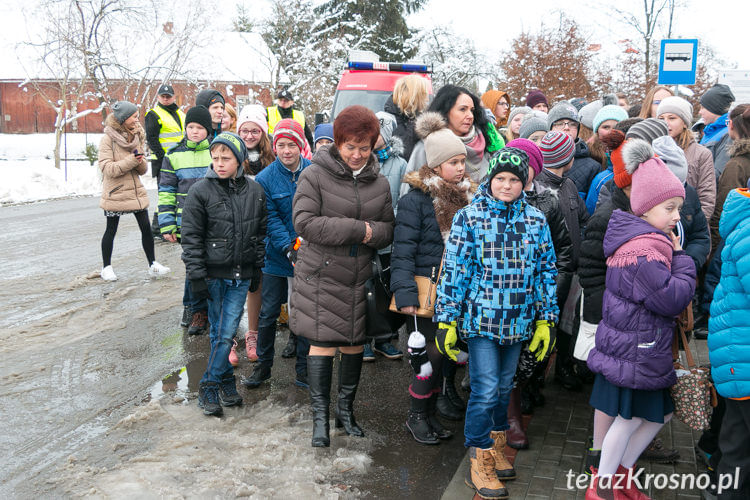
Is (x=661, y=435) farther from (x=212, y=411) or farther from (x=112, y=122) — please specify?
(x=112, y=122)

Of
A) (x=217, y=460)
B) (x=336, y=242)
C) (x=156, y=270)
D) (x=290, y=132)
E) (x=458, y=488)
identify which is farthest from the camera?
(x=156, y=270)

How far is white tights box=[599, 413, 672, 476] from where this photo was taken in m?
3.44

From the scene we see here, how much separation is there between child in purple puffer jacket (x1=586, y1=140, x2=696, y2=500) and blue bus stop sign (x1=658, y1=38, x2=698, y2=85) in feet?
25.2

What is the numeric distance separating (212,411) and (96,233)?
30.9ft

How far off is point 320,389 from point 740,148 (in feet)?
12.5

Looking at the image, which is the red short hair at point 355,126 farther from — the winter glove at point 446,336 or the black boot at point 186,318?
the black boot at point 186,318

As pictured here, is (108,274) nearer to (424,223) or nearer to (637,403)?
(424,223)

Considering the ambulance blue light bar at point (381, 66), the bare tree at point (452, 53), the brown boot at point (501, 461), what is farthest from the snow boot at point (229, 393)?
the bare tree at point (452, 53)

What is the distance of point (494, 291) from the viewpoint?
3625 mm

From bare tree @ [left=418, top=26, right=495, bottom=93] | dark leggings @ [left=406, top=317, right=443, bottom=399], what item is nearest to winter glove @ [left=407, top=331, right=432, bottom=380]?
dark leggings @ [left=406, top=317, right=443, bottom=399]

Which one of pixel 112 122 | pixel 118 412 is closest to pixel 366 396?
pixel 118 412

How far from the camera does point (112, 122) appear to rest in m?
7.87

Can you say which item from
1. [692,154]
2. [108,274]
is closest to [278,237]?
[692,154]

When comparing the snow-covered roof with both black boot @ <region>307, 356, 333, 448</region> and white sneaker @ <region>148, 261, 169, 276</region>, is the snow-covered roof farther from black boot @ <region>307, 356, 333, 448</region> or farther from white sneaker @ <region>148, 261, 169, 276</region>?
black boot @ <region>307, 356, 333, 448</region>
